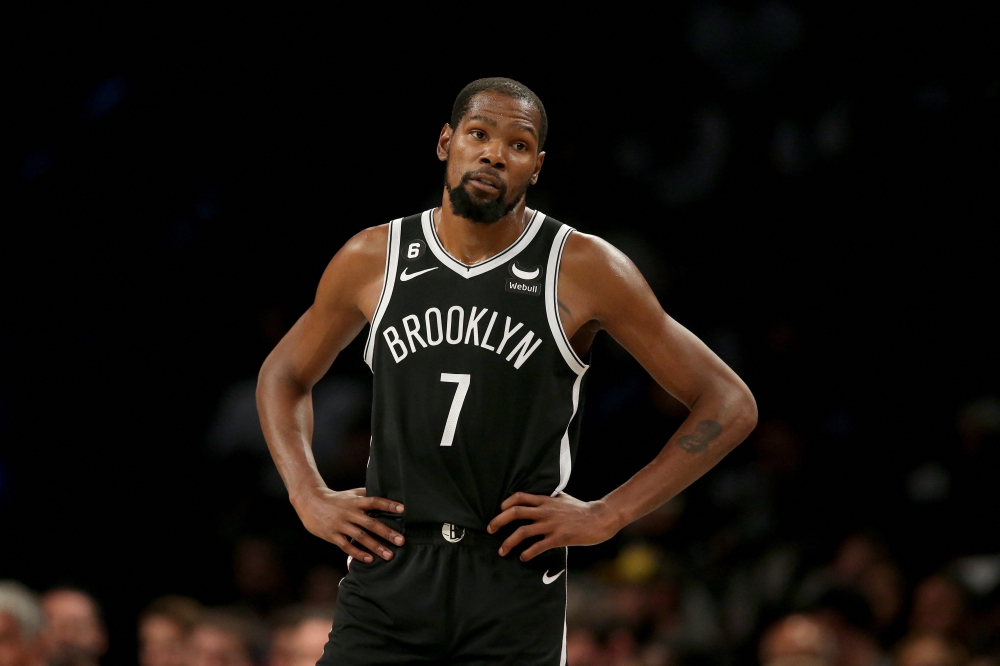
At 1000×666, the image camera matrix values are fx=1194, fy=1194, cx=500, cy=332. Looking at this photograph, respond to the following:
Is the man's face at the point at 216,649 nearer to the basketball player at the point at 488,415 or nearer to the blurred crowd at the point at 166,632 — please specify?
the blurred crowd at the point at 166,632

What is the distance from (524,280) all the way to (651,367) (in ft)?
1.14

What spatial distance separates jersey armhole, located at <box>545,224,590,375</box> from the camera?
8.44 feet

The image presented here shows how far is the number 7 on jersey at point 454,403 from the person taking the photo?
8.31ft

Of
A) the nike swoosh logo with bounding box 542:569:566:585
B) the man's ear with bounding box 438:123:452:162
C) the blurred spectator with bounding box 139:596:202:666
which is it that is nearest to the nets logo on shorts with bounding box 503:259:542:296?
the man's ear with bounding box 438:123:452:162

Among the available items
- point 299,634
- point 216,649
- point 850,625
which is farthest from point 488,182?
point 216,649

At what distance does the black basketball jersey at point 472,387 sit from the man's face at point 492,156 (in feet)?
0.41

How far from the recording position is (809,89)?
632 centimetres

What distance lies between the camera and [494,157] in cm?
257

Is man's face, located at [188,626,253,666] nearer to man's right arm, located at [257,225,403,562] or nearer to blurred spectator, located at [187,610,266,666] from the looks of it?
blurred spectator, located at [187,610,266,666]

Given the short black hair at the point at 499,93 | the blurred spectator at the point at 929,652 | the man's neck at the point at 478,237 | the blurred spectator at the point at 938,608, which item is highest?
the short black hair at the point at 499,93

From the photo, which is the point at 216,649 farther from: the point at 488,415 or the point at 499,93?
the point at 499,93

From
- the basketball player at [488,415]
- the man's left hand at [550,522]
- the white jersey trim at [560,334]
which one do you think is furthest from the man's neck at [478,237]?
the man's left hand at [550,522]

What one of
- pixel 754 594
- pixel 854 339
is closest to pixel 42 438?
pixel 754 594

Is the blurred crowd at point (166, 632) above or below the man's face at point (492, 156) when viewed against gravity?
below
